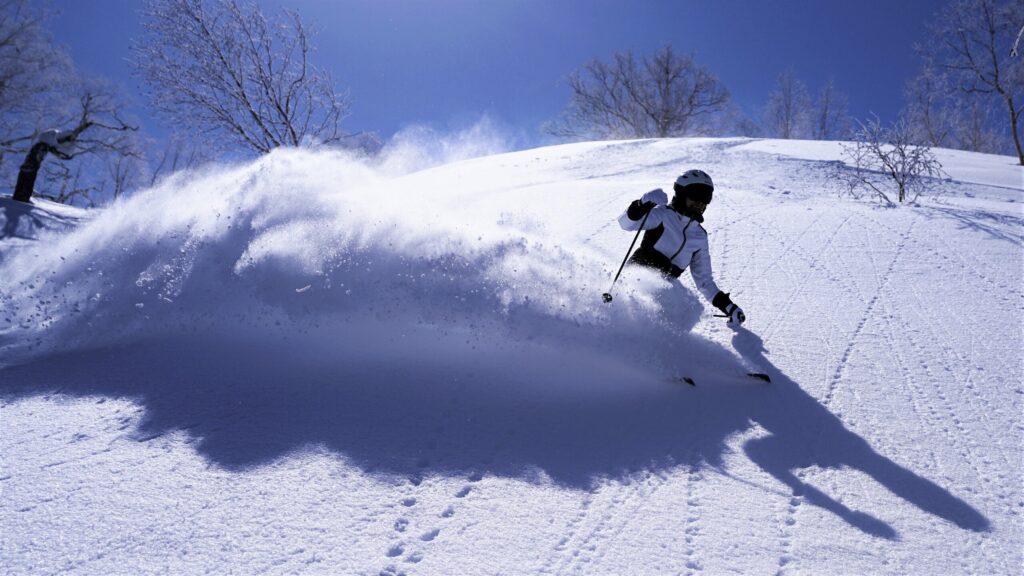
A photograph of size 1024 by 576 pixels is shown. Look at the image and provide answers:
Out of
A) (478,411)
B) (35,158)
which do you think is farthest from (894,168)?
(35,158)

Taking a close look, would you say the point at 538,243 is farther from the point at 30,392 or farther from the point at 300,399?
the point at 30,392

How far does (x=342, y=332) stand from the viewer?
149 inches

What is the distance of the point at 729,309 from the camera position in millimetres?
3748

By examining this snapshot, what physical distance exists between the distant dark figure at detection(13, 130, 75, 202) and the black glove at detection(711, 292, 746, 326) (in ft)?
66.7

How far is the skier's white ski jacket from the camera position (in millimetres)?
3973

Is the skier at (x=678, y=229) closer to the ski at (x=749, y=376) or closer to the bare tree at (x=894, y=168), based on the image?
the ski at (x=749, y=376)

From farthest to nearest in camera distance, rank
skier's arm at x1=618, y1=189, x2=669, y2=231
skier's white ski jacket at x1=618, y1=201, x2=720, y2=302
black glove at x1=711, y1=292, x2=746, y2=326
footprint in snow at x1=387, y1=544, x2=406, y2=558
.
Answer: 1. skier's white ski jacket at x1=618, y1=201, x2=720, y2=302
2. skier's arm at x1=618, y1=189, x2=669, y2=231
3. black glove at x1=711, y1=292, x2=746, y2=326
4. footprint in snow at x1=387, y1=544, x2=406, y2=558

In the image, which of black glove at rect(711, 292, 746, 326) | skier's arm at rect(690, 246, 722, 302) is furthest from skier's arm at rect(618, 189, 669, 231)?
black glove at rect(711, 292, 746, 326)

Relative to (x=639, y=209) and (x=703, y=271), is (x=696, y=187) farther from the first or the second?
(x=703, y=271)

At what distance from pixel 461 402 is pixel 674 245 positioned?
2181 mm

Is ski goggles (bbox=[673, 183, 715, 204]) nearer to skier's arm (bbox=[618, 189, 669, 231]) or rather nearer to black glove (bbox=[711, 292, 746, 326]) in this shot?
skier's arm (bbox=[618, 189, 669, 231])

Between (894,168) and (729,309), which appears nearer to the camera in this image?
(729,309)

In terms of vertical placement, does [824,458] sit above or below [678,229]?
below

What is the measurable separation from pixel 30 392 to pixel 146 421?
1.15 m
